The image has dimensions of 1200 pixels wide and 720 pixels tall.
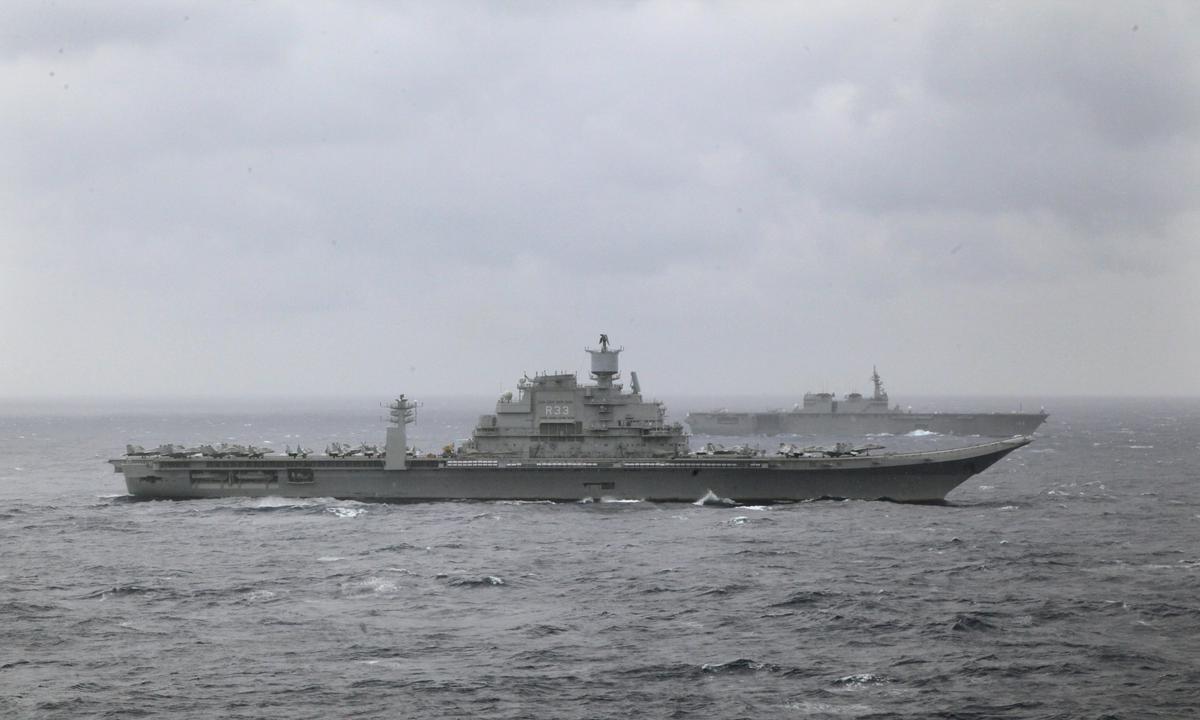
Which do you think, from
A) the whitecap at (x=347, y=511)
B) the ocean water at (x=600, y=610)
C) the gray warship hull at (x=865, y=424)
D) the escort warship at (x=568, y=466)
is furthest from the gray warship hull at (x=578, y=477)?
the gray warship hull at (x=865, y=424)

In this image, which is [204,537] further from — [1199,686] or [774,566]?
[1199,686]

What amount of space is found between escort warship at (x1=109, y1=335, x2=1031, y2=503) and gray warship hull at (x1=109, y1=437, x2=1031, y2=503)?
0.17 feet

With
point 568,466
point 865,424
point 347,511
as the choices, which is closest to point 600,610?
point 568,466

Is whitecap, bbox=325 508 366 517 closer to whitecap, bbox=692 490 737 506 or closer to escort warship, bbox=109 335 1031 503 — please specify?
escort warship, bbox=109 335 1031 503

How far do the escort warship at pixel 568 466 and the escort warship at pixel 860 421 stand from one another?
7244 cm

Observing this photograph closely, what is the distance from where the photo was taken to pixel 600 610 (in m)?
31.9

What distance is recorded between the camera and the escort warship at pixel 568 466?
54.5 m

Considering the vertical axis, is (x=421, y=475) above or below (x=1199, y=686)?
above

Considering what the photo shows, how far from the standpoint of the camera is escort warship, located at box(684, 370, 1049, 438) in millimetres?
124188

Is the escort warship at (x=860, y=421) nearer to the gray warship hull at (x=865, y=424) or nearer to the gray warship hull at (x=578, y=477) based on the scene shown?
the gray warship hull at (x=865, y=424)

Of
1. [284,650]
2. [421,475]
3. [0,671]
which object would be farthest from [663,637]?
[421,475]

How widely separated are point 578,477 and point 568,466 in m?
0.81

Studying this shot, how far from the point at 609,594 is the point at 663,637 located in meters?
5.42

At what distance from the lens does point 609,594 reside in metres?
34.2
